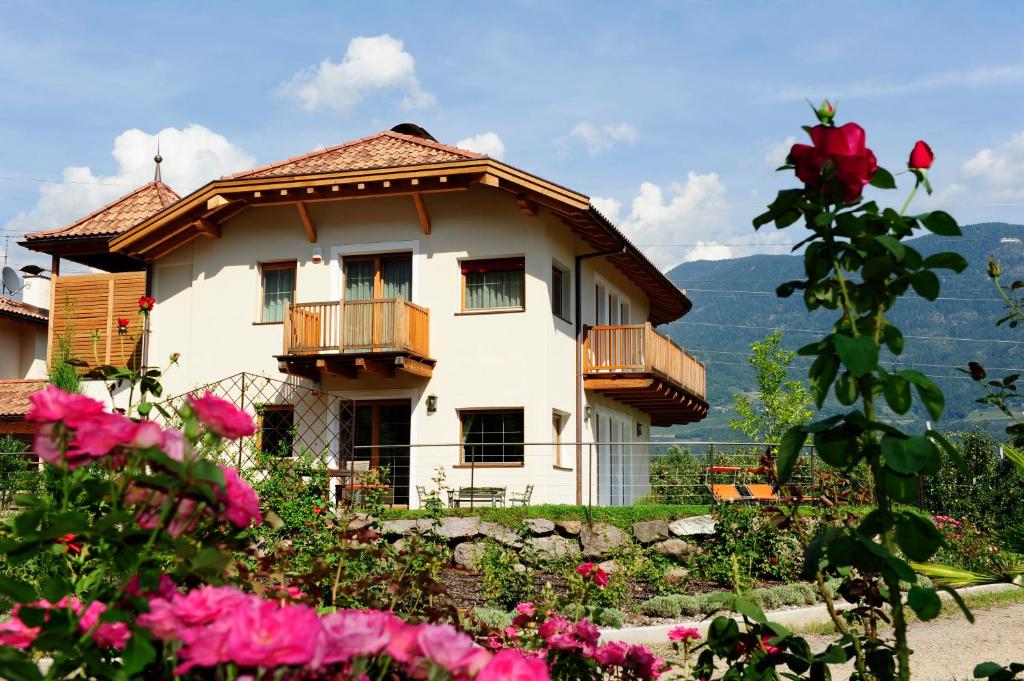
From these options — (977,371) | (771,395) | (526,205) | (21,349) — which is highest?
(526,205)

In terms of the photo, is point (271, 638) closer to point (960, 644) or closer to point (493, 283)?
point (960, 644)

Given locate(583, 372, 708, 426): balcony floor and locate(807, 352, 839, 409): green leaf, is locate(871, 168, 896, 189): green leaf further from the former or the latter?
locate(583, 372, 708, 426): balcony floor

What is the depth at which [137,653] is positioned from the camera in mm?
1829

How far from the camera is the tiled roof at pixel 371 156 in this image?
18891mm

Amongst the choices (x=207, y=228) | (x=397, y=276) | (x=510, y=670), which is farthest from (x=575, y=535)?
(x=510, y=670)

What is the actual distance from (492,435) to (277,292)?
16.5 ft

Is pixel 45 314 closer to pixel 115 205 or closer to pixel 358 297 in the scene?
pixel 115 205

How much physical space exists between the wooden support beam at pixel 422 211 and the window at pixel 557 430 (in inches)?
157

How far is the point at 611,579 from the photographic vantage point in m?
11.9

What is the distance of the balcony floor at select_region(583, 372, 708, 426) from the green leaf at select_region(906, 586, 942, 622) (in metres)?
16.9

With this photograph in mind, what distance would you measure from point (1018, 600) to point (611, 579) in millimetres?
5682

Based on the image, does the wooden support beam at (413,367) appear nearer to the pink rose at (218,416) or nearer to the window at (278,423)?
the window at (278,423)

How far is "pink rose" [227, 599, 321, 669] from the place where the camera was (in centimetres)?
166

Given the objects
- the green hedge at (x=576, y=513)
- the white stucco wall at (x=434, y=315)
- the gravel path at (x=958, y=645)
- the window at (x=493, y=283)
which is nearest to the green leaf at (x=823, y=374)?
the gravel path at (x=958, y=645)
